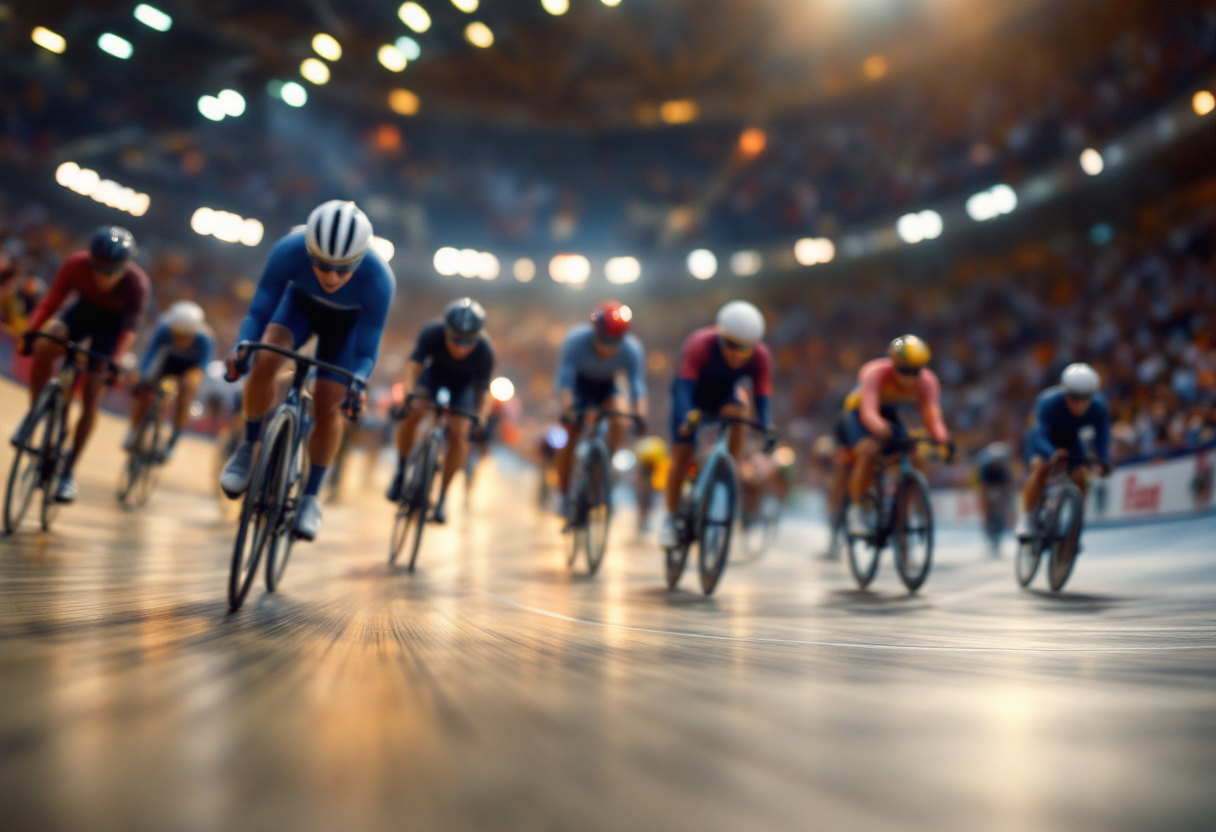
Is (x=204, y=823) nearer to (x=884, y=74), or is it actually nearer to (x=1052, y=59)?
(x=1052, y=59)

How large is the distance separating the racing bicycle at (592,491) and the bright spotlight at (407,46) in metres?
15.5

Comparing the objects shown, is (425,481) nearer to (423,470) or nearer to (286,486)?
(423,470)

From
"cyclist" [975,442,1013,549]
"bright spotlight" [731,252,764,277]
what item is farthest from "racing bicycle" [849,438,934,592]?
"bright spotlight" [731,252,764,277]

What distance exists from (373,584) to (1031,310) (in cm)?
2051

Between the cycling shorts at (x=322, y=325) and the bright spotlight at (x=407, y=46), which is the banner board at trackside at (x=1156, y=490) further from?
the bright spotlight at (x=407, y=46)

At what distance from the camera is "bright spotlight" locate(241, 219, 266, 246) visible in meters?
29.0

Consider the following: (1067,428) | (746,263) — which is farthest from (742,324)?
(746,263)

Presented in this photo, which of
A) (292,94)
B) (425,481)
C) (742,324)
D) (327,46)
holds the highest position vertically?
(292,94)

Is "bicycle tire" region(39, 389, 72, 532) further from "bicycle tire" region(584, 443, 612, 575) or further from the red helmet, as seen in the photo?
the red helmet

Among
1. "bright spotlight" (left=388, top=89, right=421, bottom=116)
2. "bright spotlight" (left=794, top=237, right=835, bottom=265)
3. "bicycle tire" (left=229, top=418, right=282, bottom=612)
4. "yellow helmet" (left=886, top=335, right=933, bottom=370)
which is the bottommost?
"bicycle tire" (left=229, top=418, right=282, bottom=612)

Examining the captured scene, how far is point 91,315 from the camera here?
595cm

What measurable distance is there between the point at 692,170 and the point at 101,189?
2010 cm

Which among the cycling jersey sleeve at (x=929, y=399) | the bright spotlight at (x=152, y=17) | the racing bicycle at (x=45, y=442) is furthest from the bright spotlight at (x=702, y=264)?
the racing bicycle at (x=45, y=442)

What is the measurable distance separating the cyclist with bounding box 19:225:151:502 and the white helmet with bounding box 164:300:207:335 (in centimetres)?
219
